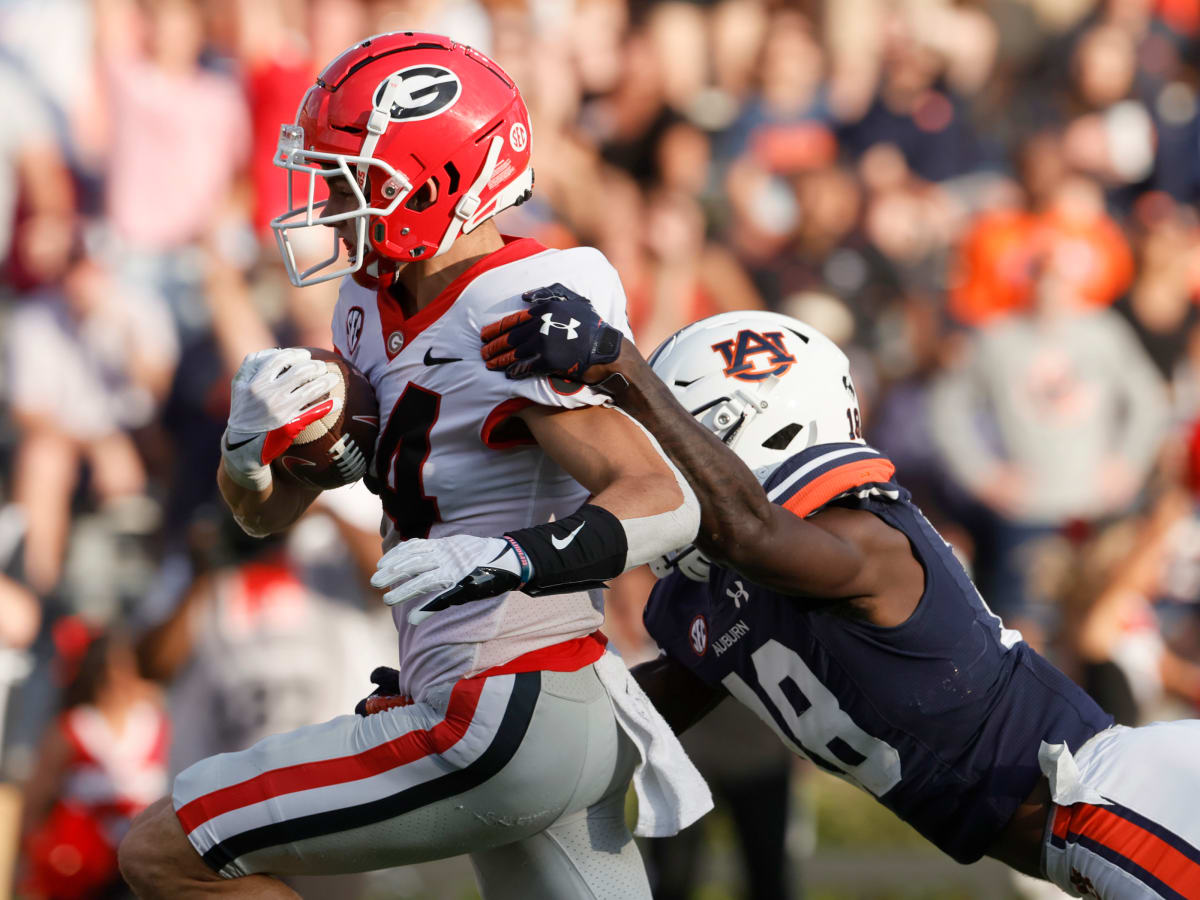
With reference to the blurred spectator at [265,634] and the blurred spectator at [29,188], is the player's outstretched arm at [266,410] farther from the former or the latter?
the blurred spectator at [29,188]

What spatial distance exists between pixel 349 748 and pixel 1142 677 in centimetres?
389

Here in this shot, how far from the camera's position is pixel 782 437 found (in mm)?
3035

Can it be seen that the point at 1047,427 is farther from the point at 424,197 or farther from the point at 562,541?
the point at 562,541

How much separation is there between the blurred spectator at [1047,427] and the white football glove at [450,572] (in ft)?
15.4

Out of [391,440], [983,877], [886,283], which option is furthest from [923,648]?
[886,283]

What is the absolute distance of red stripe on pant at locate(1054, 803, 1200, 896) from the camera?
8.75 feet

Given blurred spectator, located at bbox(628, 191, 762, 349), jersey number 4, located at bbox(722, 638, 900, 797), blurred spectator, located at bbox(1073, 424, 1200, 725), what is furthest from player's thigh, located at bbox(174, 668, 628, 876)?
blurred spectator, located at bbox(628, 191, 762, 349)

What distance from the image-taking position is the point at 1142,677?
5.60 metres

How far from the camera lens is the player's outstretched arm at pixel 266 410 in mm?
2625

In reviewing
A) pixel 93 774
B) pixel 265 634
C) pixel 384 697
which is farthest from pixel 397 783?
pixel 93 774

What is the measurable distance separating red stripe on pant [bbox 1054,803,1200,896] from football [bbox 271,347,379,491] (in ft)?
4.57

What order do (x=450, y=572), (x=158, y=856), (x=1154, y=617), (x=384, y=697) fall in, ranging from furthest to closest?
(x=1154, y=617)
(x=384, y=697)
(x=158, y=856)
(x=450, y=572)

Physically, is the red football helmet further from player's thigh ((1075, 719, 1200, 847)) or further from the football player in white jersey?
player's thigh ((1075, 719, 1200, 847))

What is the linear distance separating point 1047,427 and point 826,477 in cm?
405
